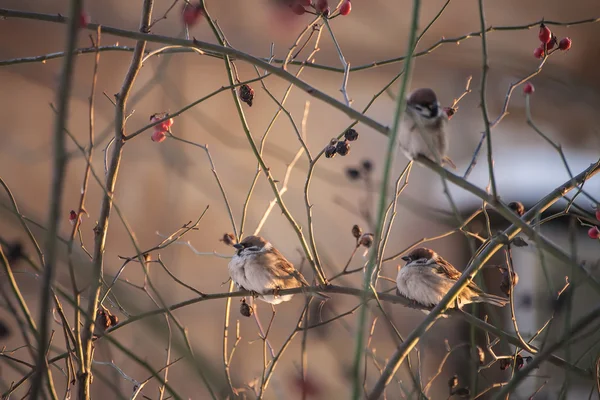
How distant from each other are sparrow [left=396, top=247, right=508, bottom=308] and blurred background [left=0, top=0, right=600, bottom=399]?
57.1 inches

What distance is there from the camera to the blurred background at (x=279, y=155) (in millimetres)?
4555

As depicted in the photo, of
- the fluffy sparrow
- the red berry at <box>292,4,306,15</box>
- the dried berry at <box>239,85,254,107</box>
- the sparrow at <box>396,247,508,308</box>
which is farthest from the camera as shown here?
the sparrow at <box>396,247,508,308</box>

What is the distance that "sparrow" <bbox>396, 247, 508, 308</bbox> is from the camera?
101 inches

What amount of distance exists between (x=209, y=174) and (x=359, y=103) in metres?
1.39

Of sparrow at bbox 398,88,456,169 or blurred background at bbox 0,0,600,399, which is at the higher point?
blurred background at bbox 0,0,600,399

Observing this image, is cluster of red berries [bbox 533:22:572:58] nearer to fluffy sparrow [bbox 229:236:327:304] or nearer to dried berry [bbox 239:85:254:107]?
dried berry [bbox 239:85:254:107]

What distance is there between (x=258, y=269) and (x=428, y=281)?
708mm

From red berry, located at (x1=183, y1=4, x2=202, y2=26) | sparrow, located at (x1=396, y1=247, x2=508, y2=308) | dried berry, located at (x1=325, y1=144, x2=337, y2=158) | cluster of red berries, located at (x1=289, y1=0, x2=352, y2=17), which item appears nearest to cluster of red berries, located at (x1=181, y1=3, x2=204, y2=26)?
red berry, located at (x1=183, y1=4, x2=202, y2=26)

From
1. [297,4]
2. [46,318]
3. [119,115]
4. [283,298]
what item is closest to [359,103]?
[283,298]

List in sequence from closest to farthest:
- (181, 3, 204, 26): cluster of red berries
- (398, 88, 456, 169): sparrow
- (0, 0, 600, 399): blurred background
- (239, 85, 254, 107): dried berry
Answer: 1. (181, 3, 204, 26): cluster of red berries
2. (239, 85, 254, 107): dried berry
3. (398, 88, 456, 169): sparrow
4. (0, 0, 600, 399): blurred background

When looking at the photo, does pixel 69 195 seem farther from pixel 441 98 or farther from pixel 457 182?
pixel 457 182

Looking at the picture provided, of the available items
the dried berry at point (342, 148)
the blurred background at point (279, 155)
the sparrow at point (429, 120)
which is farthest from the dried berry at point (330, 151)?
the blurred background at point (279, 155)

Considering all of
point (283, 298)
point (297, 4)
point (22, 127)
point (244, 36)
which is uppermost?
point (244, 36)

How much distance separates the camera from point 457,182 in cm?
139
